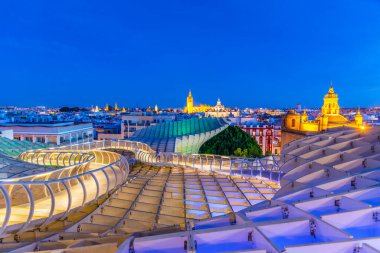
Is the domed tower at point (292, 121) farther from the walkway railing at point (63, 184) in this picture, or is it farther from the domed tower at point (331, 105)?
the walkway railing at point (63, 184)

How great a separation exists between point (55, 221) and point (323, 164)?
922cm

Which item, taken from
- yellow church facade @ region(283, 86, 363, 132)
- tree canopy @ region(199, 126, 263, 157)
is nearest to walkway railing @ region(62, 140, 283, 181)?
tree canopy @ region(199, 126, 263, 157)

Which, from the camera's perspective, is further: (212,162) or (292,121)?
(292,121)

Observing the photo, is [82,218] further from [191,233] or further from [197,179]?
[197,179]

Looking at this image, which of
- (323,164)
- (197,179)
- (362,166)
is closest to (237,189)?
(197,179)

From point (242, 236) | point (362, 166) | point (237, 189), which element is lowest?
point (237, 189)

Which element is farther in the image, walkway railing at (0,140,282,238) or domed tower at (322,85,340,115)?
domed tower at (322,85,340,115)

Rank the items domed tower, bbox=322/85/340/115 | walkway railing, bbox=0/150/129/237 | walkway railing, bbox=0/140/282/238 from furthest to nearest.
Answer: domed tower, bbox=322/85/340/115 → walkway railing, bbox=0/140/282/238 → walkway railing, bbox=0/150/129/237

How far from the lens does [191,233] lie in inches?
206

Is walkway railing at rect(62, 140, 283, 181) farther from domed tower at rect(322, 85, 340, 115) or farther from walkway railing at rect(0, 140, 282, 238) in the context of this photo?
domed tower at rect(322, 85, 340, 115)

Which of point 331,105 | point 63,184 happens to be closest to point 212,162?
point 63,184

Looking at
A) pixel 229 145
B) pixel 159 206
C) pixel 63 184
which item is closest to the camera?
pixel 63 184

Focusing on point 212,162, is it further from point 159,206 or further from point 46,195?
point 46,195

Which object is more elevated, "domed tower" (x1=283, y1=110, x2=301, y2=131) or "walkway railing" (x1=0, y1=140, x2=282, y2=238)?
"domed tower" (x1=283, y1=110, x2=301, y2=131)
